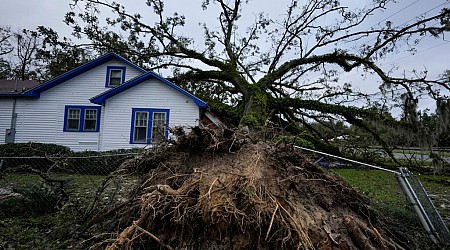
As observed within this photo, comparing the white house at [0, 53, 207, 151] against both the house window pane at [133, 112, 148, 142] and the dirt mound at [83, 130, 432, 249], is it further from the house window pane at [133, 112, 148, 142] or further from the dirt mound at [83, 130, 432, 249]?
the dirt mound at [83, 130, 432, 249]

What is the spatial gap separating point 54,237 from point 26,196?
1.51 meters

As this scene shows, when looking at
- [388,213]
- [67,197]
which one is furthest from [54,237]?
[388,213]

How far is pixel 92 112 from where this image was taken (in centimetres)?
1196

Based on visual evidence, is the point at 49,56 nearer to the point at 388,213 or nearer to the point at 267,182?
the point at 267,182

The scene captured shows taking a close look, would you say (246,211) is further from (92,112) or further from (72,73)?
(72,73)

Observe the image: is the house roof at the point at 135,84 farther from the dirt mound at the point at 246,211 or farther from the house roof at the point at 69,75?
the dirt mound at the point at 246,211

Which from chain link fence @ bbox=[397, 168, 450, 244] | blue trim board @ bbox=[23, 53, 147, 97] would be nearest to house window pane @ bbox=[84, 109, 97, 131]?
blue trim board @ bbox=[23, 53, 147, 97]

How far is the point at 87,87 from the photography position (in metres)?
12.2

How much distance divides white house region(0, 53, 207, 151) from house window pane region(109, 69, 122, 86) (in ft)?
2.73

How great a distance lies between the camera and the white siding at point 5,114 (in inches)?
462

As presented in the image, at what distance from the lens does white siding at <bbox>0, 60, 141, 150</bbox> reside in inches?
459

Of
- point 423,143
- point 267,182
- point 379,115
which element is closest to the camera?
point 267,182

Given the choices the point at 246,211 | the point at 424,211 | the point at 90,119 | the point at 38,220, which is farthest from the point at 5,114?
the point at 424,211

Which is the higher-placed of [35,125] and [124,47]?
[124,47]
